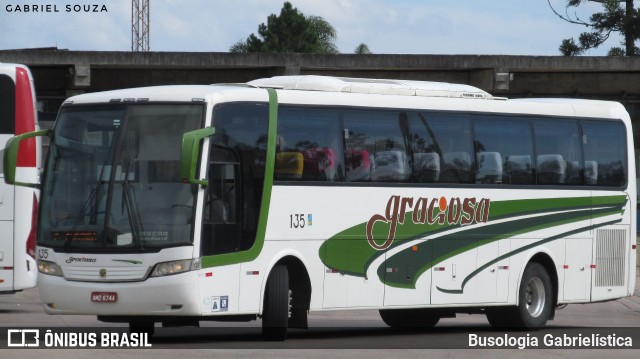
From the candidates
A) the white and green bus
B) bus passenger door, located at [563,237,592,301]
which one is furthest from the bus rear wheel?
bus passenger door, located at [563,237,592,301]

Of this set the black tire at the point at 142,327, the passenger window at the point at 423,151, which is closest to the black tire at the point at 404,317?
the passenger window at the point at 423,151

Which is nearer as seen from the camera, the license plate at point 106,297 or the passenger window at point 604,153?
the license plate at point 106,297

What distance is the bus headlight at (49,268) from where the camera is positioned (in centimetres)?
1691

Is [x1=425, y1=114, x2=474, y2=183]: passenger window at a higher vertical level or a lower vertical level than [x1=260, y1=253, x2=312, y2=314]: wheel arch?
higher

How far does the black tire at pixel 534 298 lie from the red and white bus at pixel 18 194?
7.70 metres

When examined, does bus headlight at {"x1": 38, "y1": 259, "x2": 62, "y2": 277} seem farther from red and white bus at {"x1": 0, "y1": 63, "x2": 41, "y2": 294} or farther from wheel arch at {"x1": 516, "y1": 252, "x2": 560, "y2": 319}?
wheel arch at {"x1": 516, "y1": 252, "x2": 560, "y2": 319}

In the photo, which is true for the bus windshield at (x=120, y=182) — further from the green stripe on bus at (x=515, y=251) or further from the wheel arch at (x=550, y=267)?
the wheel arch at (x=550, y=267)

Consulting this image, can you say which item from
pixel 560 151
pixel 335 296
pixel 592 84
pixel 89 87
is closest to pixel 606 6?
pixel 592 84

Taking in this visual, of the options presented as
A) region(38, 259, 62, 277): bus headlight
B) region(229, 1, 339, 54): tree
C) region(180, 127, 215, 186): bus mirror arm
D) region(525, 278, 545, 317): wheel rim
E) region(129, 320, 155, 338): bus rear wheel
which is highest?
region(229, 1, 339, 54): tree

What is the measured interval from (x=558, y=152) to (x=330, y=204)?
4.83 meters

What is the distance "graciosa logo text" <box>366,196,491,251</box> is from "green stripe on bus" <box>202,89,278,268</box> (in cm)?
191

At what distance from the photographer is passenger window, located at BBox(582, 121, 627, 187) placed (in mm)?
22203

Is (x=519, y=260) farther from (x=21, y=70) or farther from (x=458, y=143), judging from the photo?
(x=21, y=70)

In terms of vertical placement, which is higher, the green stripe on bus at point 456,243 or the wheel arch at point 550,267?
the green stripe on bus at point 456,243
